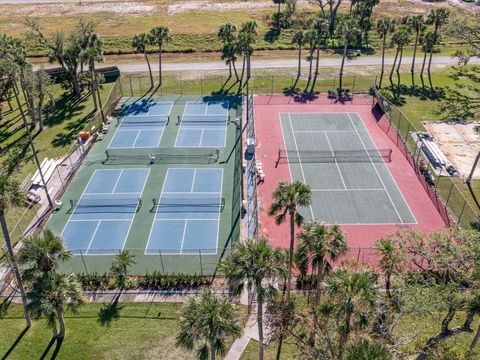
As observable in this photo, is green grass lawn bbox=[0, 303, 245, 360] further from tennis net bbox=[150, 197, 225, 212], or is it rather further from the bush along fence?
the bush along fence

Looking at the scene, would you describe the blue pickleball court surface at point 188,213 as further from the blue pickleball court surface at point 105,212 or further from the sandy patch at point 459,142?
the sandy patch at point 459,142

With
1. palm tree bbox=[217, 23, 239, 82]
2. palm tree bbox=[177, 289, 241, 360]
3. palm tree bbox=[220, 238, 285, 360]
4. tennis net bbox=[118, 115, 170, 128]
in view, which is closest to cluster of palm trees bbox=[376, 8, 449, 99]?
palm tree bbox=[217, 23, 239, 82]

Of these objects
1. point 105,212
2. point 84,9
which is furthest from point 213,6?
point 105,212

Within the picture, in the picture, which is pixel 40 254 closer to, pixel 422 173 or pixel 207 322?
pixel 207 322

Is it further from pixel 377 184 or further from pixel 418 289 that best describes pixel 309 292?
pixel 377 184

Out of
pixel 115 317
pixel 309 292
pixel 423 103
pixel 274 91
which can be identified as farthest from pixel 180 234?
pixel 423 103

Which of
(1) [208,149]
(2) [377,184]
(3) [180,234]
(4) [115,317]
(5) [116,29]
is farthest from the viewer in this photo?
(5) [116,29]
